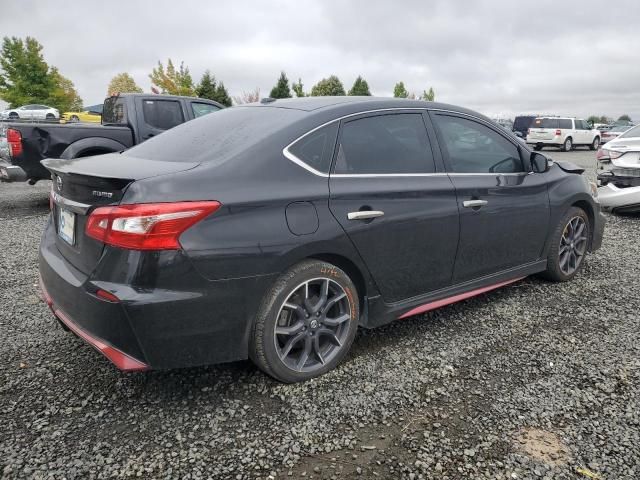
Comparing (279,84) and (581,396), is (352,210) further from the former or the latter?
(279,84)

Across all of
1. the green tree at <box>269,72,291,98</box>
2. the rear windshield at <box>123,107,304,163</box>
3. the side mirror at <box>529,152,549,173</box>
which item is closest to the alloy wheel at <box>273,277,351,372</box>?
the rear windshield at <box>123,107,304,163</box>

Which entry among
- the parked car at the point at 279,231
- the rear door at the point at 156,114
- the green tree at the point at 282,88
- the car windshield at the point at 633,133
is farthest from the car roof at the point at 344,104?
the green tree at the point at 282,88

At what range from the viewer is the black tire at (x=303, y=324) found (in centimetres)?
248

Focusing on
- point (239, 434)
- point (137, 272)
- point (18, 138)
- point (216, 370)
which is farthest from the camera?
point (18, 138)

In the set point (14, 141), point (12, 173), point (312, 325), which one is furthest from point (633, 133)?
point (12, 173)

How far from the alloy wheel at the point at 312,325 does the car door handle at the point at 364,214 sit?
14.8 inches

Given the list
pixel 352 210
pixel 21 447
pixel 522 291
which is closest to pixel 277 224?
pixel 352 210

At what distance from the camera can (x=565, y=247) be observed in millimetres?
4305

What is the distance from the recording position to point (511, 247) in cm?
368

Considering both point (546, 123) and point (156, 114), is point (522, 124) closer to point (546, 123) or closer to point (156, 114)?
point (546, 123)

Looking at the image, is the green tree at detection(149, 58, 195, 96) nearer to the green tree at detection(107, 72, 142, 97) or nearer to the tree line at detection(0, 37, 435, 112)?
the tree line at detection(0, 37, 435, 112)

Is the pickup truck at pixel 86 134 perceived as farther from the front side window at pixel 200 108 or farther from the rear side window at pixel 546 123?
the rear side window at pixel 546 123

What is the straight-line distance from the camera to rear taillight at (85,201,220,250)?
2.14 m

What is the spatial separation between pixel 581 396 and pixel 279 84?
126ft
